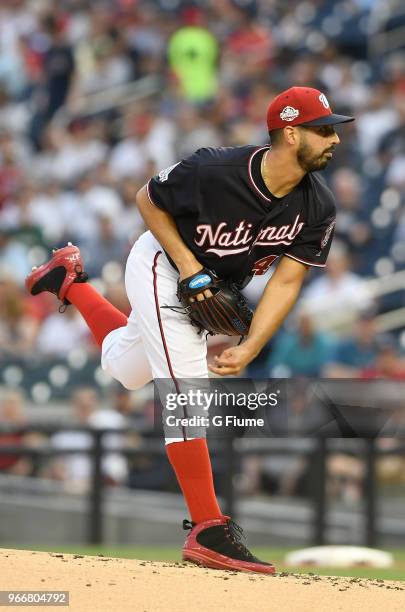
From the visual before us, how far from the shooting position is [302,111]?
15.5 feet

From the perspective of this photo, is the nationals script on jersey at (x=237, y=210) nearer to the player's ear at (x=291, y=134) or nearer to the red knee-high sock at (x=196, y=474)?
the player's ear at (x=291, y=134)

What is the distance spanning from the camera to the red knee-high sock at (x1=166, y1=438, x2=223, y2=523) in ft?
15.6

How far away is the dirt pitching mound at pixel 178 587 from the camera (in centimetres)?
409

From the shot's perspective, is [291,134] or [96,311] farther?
[96,311]

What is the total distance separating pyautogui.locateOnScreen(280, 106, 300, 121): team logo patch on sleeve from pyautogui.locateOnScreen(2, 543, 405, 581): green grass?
319 centimetres

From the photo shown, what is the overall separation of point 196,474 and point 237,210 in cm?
100

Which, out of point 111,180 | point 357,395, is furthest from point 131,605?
point 111,180

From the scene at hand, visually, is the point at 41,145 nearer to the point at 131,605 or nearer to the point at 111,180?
the point at 111,180

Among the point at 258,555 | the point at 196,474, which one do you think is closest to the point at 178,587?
the point at 196,474

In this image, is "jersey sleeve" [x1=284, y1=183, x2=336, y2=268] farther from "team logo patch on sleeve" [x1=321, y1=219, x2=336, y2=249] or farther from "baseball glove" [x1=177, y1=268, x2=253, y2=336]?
"baseball glove" [x1=177, y1=268, x2=253, y2=336]

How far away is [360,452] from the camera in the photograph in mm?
8688

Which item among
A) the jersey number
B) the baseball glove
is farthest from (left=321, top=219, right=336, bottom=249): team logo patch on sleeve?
the baseball glove

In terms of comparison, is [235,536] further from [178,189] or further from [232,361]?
[178,189]

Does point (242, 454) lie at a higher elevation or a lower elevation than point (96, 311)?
lower
